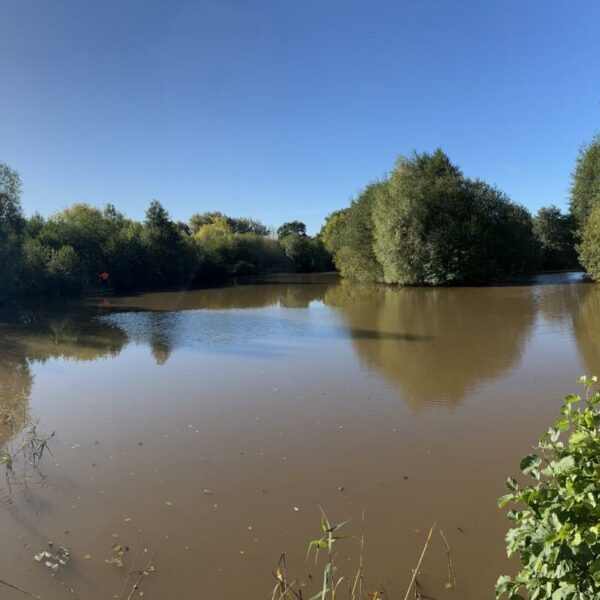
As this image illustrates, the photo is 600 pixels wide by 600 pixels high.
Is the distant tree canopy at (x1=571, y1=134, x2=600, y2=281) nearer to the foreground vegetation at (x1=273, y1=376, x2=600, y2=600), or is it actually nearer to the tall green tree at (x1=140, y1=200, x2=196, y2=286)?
the foreground vegetation at (x1=273, y1=376, x2=600, y2=600)

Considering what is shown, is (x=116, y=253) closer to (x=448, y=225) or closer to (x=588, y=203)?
(x=448, y=225)

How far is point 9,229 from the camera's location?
2597 cm

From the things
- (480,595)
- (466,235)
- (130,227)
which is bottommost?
(480,595)

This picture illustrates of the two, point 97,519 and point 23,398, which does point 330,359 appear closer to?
point 23,398

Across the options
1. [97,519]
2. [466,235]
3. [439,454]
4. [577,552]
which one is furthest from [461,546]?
[466,235]

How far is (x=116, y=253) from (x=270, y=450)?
3301 cm

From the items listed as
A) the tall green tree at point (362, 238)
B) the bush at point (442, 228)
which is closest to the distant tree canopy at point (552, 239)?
the bush at point (442, 228)

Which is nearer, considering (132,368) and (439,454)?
(439,454)

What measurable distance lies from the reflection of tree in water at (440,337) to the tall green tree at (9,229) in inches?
661

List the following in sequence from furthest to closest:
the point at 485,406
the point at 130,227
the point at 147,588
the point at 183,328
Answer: the point at 130,227, the point at 183,328, the point at 485,406, the point at 147,588

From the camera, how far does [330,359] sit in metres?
9.90

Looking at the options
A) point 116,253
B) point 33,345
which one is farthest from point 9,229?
point 33,345

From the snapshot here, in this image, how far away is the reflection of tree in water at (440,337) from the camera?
799cm

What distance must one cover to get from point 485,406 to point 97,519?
479cm
